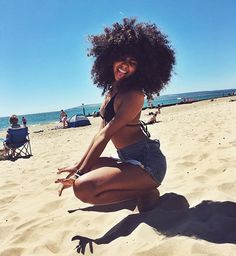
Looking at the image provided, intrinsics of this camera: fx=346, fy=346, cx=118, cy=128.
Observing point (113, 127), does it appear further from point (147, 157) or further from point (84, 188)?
point (84, 188)

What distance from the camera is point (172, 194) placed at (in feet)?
12.0

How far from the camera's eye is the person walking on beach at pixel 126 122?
3154 mm

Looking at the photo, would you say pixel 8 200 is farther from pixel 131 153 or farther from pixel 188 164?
pixel 188 164

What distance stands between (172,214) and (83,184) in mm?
839

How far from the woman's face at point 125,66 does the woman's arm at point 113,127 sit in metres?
0.33

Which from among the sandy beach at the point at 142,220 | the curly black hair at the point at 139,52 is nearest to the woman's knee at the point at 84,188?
the sandy beach at the point at 142,220

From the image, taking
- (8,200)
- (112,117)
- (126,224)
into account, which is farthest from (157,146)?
(8,200)

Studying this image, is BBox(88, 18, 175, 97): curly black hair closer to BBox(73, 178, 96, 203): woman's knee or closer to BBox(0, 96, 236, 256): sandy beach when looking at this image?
BBox(73, 178, 96, 203): woman's knee

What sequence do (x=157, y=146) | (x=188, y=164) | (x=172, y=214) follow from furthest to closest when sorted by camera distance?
(x=188, y=164) < (x=157, y=146) < (x=172, y=214)

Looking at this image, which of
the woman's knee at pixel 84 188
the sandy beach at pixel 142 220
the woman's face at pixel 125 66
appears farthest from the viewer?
the woman's face at pixel 125 66

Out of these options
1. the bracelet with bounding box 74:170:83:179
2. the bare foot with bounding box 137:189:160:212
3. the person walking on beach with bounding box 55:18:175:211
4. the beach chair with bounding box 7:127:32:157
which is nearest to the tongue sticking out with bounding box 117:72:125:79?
the person walking on beach with bounding box 55:18:175:211

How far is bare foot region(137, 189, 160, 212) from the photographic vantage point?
11.0 feet

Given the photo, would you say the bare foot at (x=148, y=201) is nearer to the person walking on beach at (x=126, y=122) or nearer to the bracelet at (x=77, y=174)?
Result: the person walking on beach at (x=126, y=122)

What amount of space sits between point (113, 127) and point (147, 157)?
49cm
